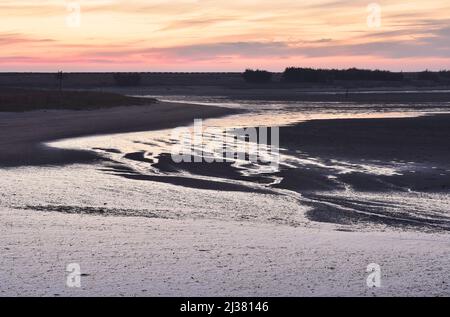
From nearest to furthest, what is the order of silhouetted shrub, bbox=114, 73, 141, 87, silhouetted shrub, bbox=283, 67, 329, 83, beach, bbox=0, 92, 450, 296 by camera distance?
beach, bbox=0, 92, 450, 296 < silhouetted shrub, bbox=114, 73, 141, 87 < silhouetted shrub, bbox=283, 67, 329, 83

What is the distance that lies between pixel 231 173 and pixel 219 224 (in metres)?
6.05

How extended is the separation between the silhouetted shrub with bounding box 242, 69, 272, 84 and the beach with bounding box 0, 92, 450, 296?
92545mm

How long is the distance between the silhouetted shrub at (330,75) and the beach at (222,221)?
9196cm

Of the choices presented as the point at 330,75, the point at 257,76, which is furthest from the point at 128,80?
the point at 330,75

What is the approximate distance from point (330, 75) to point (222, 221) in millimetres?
108344

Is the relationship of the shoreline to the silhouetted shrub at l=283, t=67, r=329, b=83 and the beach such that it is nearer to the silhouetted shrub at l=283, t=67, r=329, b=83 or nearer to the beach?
the beach

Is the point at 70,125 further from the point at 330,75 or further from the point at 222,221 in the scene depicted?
the point at 330,75

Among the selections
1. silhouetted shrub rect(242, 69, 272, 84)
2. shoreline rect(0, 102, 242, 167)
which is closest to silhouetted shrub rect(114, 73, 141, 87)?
silhouetted shrub rect(242, 69, 272, 84)

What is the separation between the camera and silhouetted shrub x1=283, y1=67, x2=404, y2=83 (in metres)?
114

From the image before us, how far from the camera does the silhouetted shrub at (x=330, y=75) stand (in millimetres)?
114000

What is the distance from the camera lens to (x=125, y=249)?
8961 millimetres

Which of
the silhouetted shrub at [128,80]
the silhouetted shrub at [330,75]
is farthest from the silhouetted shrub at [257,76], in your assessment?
the silhouetted shrub at [128,80]

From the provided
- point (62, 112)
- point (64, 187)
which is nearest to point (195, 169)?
point (64, 187)

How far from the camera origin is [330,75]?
384 feet
